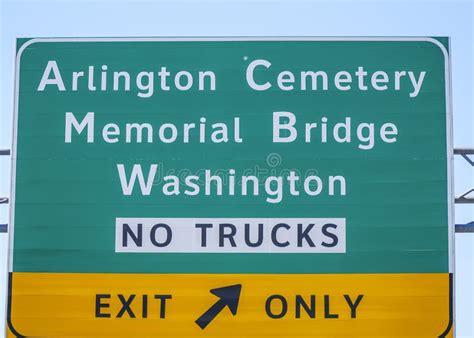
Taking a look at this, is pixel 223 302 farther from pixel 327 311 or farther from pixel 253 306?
pixel 327 311

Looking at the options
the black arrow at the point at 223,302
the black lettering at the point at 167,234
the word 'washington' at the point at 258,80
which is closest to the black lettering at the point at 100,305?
the black lettering at the point at 167,234

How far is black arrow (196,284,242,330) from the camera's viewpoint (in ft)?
26.4

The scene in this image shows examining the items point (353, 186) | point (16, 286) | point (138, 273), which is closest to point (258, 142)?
point (353, 186)

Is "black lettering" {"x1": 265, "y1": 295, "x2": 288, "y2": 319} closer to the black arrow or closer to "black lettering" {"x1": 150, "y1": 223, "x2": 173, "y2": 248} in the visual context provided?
the black arrow

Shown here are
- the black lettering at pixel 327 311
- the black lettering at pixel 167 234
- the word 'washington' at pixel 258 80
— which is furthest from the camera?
the word 'washington' at pixel 258 80

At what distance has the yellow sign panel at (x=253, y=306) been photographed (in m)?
8.02

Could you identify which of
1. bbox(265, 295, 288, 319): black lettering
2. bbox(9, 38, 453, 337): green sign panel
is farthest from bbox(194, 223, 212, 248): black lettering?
bbox(265, 295, 288, 319): black lettering

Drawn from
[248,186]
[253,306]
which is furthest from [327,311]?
[248,186]

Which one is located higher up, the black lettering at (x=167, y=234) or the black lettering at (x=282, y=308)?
the black lettering at (x=167, y=234)

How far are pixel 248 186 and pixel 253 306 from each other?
81 cm

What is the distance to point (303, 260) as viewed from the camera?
8.09 metres

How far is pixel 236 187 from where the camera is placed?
26.7 ft

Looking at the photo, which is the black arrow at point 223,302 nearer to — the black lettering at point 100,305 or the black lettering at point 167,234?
the black lettering at point 167,234

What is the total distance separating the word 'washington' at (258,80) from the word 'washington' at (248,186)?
62 centimetres
